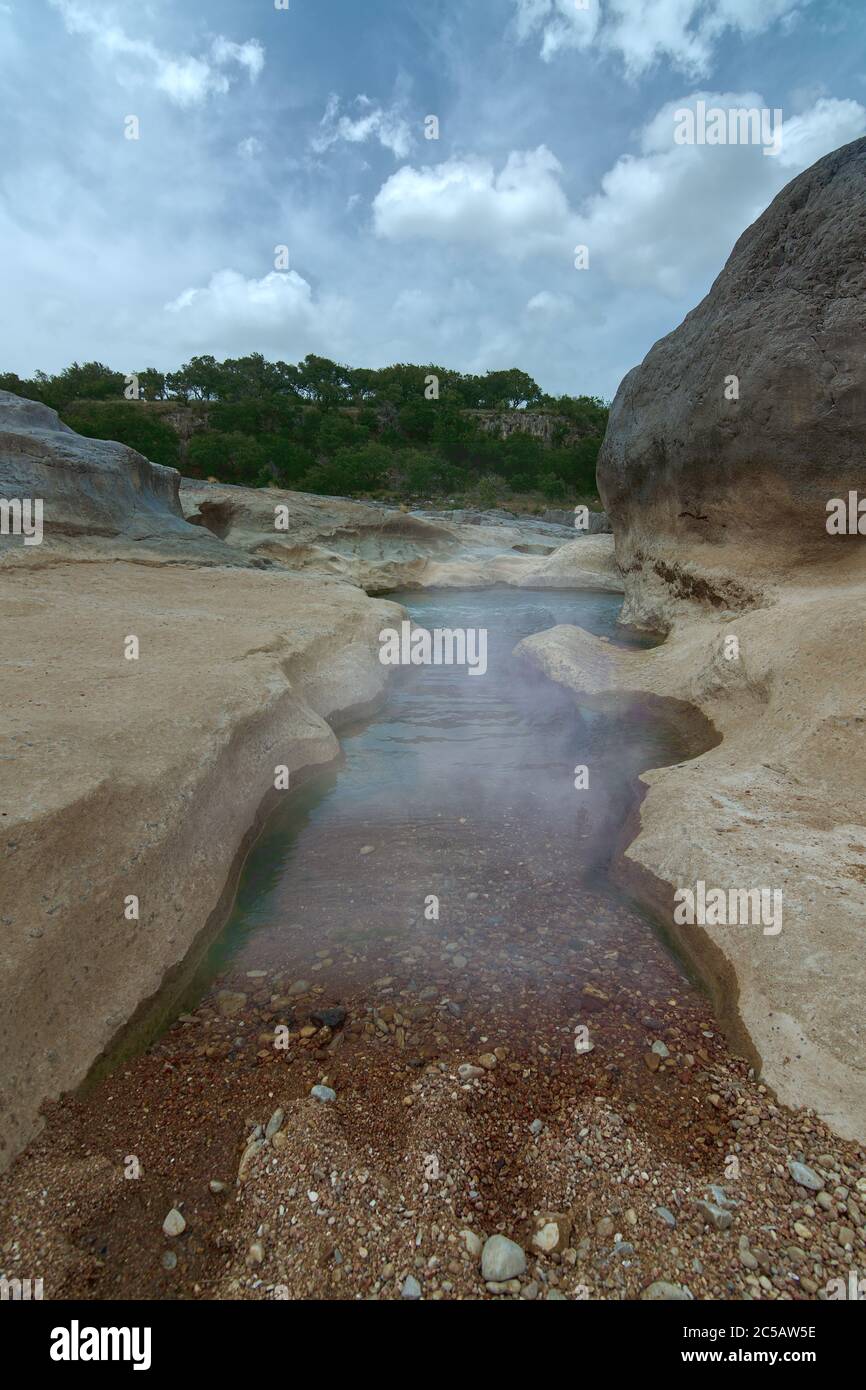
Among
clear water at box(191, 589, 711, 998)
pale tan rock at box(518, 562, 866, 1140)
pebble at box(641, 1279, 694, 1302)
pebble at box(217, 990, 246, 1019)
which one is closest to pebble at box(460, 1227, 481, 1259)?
pebble at box(641, 1279, 694, 1302)

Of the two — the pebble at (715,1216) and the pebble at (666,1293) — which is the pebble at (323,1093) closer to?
the pebble at (666,1293)

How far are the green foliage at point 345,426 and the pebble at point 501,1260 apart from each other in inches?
1494

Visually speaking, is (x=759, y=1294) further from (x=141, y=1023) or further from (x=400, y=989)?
(x=141, y=1023)

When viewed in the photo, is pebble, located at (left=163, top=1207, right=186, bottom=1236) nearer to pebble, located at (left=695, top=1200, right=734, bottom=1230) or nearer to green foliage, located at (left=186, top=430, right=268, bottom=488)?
pebble, located at (left=695, top=1200, right=734, bottom=1230)

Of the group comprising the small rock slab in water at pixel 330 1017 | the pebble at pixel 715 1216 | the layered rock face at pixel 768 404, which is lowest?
the pebble at pixel 715 1216

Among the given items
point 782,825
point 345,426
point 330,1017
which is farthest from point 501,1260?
point 345,426

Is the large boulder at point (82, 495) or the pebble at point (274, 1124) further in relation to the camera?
the large boulder at point (82, 495)

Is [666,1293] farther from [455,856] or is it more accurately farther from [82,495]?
[82,495]

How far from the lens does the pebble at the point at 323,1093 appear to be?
295 centimetres

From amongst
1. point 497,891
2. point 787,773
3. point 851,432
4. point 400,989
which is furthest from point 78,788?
point 851,432

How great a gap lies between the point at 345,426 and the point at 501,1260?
5553 cm

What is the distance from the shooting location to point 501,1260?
2.21 meters

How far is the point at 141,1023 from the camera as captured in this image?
11.0ft

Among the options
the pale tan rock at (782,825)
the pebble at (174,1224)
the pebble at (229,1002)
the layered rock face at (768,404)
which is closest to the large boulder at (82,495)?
the layered rock face at (768,404)
